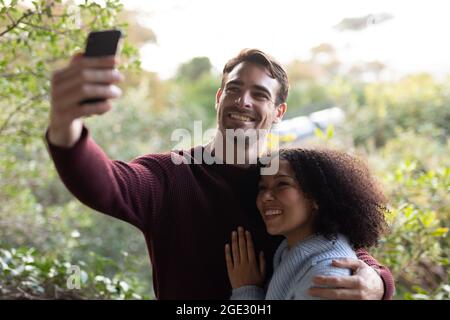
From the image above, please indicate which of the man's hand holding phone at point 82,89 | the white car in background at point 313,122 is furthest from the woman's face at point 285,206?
the white car in background at point 313,122

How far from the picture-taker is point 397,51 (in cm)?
574

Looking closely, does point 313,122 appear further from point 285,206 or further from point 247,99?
point 285,206

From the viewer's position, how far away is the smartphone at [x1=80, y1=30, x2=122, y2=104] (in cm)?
Result: 104

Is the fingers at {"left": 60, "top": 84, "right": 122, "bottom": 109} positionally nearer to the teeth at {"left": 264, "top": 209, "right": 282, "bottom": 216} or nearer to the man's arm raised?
the man's arm raised

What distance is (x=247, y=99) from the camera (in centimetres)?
176

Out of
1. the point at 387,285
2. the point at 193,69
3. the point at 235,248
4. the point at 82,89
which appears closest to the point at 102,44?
the point at 82,89

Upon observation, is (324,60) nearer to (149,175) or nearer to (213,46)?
(213,46)

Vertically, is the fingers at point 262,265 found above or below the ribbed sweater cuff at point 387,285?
above

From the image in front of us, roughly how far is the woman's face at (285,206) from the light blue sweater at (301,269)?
0.05 m

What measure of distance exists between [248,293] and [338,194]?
0.39m

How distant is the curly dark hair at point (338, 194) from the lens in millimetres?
1491

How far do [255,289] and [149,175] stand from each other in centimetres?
44

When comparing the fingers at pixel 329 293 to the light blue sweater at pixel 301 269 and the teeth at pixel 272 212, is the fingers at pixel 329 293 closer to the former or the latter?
the light blue sweater at pixel 301 269

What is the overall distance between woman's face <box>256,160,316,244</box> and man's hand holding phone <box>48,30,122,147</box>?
0.62 m
